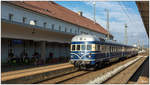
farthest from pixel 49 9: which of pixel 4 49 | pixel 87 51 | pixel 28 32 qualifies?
pixel 87 51

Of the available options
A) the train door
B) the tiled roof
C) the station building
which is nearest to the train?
the station building

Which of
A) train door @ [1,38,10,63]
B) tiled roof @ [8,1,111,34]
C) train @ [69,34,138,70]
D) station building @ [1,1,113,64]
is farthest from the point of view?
tiled roof @ [8,1,111,34]

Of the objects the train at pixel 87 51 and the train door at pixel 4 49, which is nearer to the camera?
the train at pixel 87 51

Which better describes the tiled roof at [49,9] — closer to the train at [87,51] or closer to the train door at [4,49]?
the train door at [4,49]

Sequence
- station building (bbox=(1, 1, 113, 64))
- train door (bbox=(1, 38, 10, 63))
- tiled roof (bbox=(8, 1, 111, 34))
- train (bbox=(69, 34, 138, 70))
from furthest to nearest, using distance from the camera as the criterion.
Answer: tiled roof (bbox=(8, 1, 111, 34))
train door (bbox=(1, 38, 10, 63))
station building (bbox=(1, 1, 113, 64))
train (bbox=(69, 34, 138, 70))

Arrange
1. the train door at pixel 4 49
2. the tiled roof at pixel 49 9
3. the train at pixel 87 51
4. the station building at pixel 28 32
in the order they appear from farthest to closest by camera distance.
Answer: the tiled roof at pixel 49 9, the train door at pixel 4 49, the station building at pixel 28 32, the train at pixel 87 51

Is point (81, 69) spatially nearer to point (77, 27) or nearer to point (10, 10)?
point (10, 10)

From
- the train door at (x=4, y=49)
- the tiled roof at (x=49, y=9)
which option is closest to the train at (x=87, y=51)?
the train door at (x=4, y=49)

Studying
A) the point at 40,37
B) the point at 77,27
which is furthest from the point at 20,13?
the point at 77,27

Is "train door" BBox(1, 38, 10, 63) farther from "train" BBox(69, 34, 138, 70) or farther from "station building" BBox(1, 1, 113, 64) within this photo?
"train" BBox(69, 34, 138, 70)

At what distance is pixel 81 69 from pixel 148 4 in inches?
395

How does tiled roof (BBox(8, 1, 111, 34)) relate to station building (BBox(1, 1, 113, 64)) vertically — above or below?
above

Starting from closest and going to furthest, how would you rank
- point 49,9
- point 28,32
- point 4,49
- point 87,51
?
point 87,51 → point 28,32 → point 4,49 → point 49,9

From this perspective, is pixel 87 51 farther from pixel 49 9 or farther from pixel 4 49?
pixel 49 9
